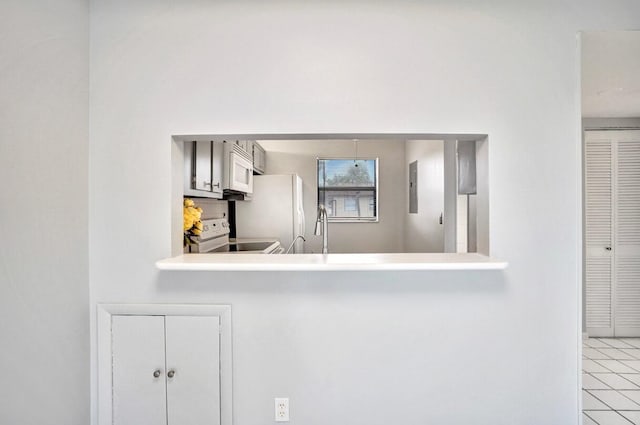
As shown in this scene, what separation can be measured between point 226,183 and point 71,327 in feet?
5.10

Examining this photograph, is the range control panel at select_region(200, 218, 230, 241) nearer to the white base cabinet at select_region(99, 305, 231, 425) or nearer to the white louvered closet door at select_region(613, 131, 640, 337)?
the white base cabinet at select_region(99, 305, 231, 425)

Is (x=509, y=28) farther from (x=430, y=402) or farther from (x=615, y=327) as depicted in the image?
(x=615, y=327)

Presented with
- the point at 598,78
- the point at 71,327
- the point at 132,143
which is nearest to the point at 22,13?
the point at 132,143

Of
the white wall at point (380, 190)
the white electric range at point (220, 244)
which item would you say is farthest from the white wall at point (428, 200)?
the white electric range at point (220, 244)

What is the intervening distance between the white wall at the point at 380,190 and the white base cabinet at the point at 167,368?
3.54 metres

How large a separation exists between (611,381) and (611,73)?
2.23 metres

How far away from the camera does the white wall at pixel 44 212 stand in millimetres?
1261

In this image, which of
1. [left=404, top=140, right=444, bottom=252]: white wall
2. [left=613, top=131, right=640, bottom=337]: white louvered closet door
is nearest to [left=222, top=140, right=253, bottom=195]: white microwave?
[left=404, top=140, right=444, bottom=252]: white wall

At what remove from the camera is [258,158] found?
447cm

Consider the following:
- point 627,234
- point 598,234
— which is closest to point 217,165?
point 598,234

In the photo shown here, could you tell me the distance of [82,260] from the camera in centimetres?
164

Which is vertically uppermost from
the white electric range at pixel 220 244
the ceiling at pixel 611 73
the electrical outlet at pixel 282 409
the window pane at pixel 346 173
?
the ceiling at pixel 611 73

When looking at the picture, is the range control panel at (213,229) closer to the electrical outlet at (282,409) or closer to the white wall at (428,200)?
the electrical outlet at (282,409)

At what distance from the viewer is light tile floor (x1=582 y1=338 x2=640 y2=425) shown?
7.39 feet
